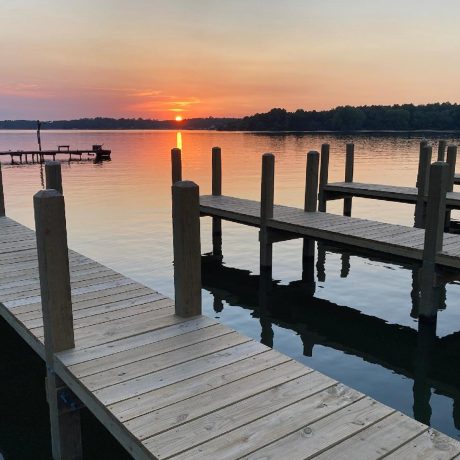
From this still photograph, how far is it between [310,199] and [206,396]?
9.04 metres

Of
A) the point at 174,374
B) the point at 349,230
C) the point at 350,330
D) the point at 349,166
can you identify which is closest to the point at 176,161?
the point at 349,230

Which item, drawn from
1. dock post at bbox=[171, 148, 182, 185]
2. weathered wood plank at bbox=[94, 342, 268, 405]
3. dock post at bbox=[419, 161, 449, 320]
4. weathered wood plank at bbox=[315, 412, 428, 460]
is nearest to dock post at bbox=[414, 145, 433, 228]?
dock post at bbox=[419, 161, 449, 320]

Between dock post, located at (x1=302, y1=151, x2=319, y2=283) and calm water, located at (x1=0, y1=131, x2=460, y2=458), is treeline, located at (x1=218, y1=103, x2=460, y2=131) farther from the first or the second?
dock post, located at (x1=302, y1=151, x2=319, y2=283)

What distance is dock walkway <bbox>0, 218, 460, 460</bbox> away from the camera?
3160mm

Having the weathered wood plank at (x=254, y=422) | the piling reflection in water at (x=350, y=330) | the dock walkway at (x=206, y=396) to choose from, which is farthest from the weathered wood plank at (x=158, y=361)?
the piling reflection in water at (x=350, y=330)

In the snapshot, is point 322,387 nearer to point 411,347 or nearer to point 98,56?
point 411,347

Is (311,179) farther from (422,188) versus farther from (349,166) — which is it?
(349,166)

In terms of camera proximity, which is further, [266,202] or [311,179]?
[311,179]

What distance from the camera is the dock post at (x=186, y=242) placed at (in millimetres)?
4879

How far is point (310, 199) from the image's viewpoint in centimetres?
1227

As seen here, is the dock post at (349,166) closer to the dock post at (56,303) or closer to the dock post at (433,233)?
the dock post at (433,233)

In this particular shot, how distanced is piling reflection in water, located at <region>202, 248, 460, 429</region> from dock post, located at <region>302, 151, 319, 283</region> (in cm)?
25

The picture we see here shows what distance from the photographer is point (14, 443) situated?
5707 millimetres

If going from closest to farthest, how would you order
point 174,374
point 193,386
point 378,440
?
point 378,440
point 193,386
point 174,374
